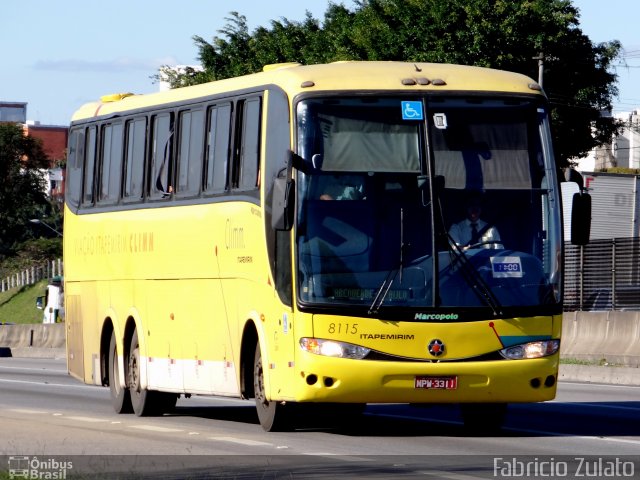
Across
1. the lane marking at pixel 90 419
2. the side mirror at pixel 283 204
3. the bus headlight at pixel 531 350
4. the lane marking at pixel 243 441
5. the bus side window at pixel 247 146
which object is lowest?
the lane marking at pixel 90 419

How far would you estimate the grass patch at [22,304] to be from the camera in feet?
281

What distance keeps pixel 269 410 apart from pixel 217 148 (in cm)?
313

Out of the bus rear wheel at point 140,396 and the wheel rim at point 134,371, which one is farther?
the wheel rim at point 134,371

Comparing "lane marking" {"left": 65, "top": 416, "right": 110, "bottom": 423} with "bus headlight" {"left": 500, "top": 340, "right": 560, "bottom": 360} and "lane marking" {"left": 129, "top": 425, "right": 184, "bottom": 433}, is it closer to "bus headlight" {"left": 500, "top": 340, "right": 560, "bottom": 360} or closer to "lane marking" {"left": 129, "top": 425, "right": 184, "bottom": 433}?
"lane marking" {"left": 129, "top": 425, "right": 184, "bottom": 433}

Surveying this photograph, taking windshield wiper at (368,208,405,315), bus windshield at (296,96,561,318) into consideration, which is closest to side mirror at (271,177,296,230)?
bus windshield at (296,96,561,318)

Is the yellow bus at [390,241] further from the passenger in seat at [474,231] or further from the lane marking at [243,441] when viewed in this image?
the lane marking at [243,441]

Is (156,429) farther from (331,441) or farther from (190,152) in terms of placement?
(190,152)

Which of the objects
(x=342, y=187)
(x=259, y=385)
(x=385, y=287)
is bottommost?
(x=259, y=385)

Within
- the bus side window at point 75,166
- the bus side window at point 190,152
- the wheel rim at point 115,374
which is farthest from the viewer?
the bus side window at point 75,166

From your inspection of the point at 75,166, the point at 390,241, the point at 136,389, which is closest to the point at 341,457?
the point at 390,241

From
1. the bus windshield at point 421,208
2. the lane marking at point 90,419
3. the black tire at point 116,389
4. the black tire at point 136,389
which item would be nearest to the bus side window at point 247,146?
the bus windshield at point 421,208

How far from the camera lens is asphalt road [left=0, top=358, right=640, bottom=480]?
12.5 meters

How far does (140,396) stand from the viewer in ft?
64.8

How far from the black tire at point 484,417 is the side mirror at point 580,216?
1900mm
